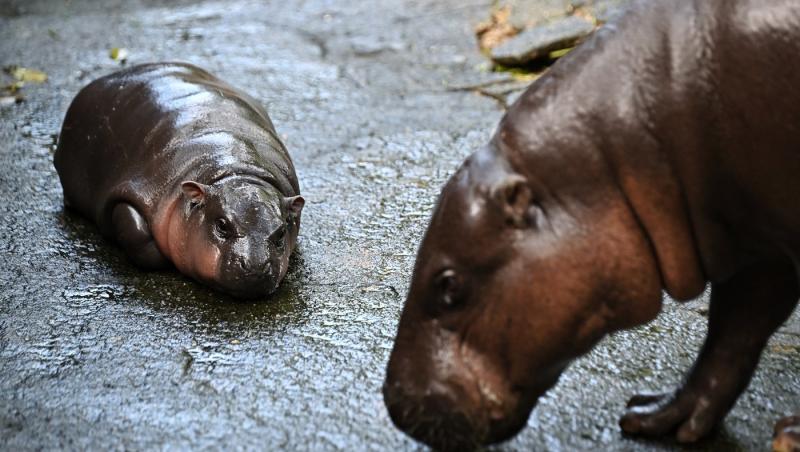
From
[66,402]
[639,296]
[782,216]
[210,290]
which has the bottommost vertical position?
[210,290]

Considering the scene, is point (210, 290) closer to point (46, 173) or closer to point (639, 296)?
point (46, 173)

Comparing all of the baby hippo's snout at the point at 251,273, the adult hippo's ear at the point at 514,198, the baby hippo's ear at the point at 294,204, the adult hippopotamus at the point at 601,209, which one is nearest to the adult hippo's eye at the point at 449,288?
the adult hippopotamus at the point at 601,209

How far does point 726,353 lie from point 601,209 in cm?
76

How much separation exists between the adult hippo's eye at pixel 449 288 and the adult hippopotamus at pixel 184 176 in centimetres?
185

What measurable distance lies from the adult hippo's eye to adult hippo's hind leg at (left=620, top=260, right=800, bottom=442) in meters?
0.88

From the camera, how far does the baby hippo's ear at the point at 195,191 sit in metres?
4.86

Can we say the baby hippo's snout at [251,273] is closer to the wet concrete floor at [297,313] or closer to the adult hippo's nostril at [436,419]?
the wet concrete floor at [297,313]

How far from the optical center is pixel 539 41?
25.0 ft

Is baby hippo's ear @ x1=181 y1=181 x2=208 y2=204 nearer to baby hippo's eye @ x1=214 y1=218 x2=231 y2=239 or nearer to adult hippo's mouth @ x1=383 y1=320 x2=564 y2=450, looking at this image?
baby hippo's eye @ x1=214 y1=218 x2=231 y2=239

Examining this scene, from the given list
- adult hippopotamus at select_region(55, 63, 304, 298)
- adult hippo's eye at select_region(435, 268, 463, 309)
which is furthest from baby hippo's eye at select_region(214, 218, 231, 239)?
adult hippo's eye at select_region(435, 268, 463, 309)

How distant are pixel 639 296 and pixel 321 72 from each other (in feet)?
16.7

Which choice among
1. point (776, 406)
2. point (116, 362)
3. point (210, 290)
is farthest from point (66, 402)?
point (776, 406)

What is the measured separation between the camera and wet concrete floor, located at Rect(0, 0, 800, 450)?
11.6 ft

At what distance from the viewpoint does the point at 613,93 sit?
285cm
